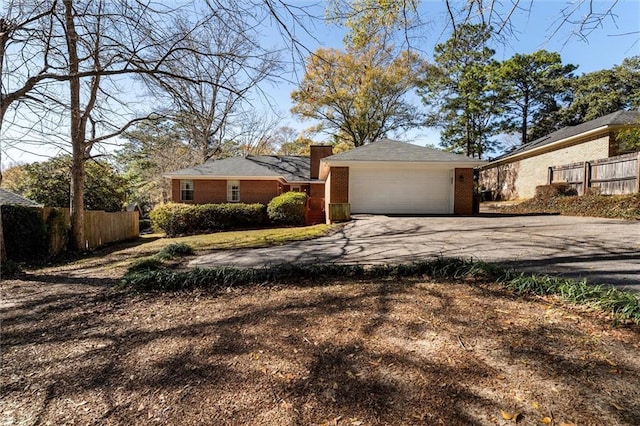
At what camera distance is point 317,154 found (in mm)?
21906

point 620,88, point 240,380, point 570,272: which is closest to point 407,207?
point 570,272

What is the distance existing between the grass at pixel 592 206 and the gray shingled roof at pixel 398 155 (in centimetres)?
420

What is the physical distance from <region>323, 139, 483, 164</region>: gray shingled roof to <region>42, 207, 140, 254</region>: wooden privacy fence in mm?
9668

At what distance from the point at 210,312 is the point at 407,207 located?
40.2 ft

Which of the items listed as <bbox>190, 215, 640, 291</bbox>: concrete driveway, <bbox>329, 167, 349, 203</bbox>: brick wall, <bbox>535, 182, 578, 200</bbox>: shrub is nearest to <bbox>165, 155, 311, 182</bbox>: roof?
<bbox>329, 167, 349, 203</bbox>: brick wall

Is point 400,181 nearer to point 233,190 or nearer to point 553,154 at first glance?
point 233,190

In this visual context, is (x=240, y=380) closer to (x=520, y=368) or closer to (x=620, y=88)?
(x=520, y=368)

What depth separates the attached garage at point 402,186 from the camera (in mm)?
Answer: 14320

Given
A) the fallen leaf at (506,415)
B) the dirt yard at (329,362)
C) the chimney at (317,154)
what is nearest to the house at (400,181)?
the chimney at (317,154)

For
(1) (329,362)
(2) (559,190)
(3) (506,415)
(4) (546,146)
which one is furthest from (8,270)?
(4) (546,146)

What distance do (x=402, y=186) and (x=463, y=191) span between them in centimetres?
282

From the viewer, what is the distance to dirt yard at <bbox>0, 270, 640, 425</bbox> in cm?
201

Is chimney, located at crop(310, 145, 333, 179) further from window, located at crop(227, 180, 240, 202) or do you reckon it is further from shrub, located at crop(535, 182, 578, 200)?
shrub, located at crop(535, 182, 578, 200)

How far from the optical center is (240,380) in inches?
93.0
